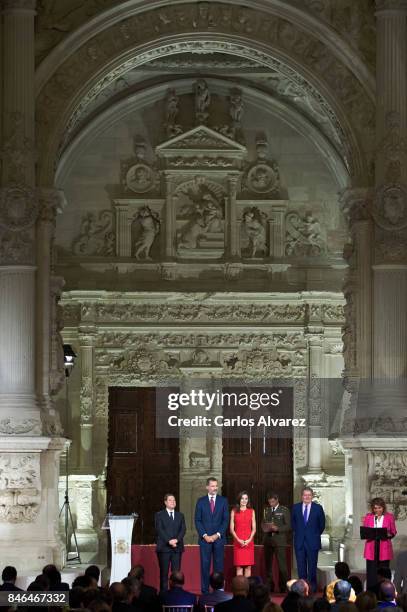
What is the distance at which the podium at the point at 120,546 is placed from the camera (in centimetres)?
2003

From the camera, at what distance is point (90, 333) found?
2711cm

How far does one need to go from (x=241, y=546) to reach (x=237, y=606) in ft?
22.7

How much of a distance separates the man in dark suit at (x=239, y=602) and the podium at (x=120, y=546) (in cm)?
641

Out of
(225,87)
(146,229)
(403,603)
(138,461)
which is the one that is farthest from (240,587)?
(225,87)

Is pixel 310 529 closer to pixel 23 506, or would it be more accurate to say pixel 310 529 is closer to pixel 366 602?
pixel 23 506

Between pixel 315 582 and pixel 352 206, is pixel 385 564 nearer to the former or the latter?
pixel 315 582

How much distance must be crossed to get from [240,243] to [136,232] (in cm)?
181

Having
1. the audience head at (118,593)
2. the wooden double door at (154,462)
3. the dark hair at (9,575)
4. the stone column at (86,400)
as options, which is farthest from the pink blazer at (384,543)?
the stone column at (86,400)

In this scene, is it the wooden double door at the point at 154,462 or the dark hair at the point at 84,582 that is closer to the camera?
the dark hair at the point at 84,582

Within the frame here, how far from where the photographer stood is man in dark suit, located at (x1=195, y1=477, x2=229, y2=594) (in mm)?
20359

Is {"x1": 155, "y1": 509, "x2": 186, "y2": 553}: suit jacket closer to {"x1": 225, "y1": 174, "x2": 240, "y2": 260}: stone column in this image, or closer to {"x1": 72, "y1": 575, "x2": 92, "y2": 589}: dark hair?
{"x1": 72, "y1": 575, "x2": 92, "y2": 589}: dark hair

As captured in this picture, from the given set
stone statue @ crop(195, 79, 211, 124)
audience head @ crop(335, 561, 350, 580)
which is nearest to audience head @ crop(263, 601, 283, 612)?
audience head @ crop(335, 561, 350, 580)

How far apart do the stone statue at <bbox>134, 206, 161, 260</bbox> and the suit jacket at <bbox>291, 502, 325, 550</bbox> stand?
7637 mm

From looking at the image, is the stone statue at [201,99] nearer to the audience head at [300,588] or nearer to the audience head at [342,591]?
the audience head at [300,588]
